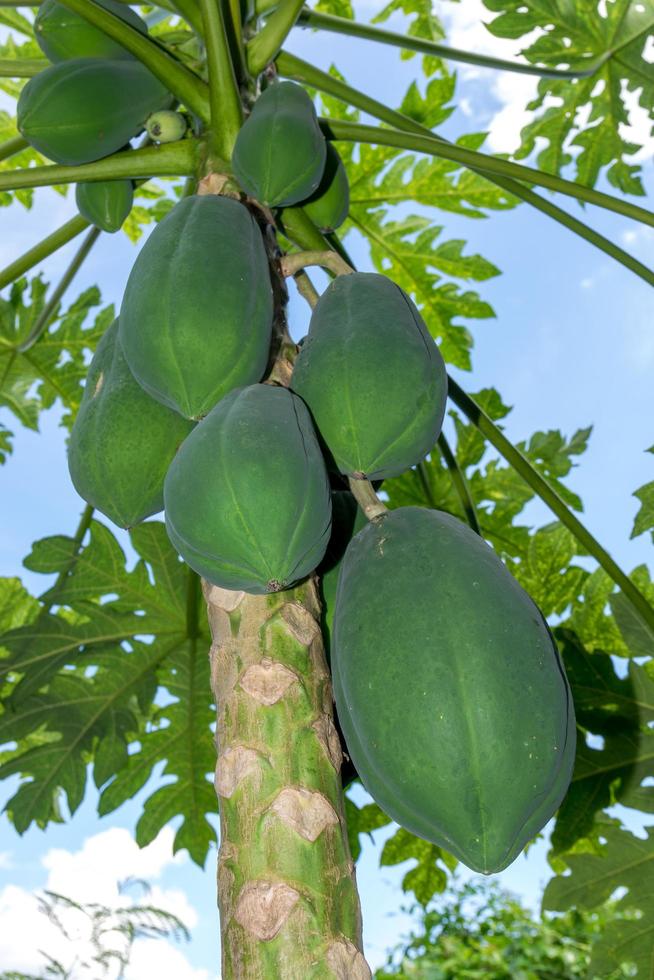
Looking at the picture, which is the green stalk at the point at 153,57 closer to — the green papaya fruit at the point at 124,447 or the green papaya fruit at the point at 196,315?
the green papaya fruit at the point at 196,315

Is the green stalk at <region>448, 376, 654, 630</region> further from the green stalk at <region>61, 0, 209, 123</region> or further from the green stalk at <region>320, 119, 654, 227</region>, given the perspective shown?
the green stalk at <region>61, 0, 209, 123</region>

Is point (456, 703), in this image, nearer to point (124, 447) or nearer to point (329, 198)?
point (124, 447)

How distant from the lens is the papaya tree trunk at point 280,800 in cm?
113

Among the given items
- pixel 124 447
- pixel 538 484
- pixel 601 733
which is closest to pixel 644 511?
pixel 538 484

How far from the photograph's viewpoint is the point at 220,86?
1727 millimetres

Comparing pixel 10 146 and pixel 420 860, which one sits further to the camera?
pixel 420 860

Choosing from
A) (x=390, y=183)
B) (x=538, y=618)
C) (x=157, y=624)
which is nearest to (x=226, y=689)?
(x=538, y=618)

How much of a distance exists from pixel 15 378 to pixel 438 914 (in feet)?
19.3

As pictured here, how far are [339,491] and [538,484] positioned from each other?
2.52 feet

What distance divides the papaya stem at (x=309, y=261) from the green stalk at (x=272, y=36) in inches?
21.7

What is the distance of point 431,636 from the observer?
111 cm

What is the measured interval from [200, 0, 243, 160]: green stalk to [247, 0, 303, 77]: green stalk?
0.83 ft

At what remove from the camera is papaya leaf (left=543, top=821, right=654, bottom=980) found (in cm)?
266

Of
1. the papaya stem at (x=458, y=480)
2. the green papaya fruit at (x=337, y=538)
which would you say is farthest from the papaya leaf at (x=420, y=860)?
the green papaya fruit at (x=337, y=538)
